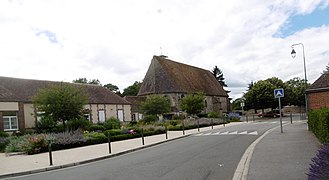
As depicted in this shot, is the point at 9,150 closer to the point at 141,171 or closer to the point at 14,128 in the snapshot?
the point at 141,171

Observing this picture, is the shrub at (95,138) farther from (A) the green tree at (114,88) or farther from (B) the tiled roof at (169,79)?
(A) the green tree at (114,88)

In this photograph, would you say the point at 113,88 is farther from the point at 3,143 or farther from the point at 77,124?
the point at 3,143

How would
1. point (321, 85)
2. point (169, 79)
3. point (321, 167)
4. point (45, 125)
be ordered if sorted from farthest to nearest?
point (169, 79) → point (45, 125) → point (321, 85) → point (321, 167)

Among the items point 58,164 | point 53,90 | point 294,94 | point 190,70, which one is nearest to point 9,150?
point 58,164

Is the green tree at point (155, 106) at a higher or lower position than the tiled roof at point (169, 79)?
lower

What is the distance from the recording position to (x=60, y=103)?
26.9 m

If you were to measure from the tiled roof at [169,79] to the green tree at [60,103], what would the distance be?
30.2 meters

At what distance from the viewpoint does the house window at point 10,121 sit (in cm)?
3156

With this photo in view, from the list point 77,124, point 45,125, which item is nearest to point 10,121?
point 45,125

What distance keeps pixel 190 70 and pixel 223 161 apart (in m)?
58.6

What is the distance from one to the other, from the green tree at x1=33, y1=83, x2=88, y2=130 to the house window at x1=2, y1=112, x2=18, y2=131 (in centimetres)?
548

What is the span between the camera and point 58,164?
12.3m

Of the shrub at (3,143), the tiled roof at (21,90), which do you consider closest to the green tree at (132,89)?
the tiled roof at (21,90)

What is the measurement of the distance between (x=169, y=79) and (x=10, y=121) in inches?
1227
